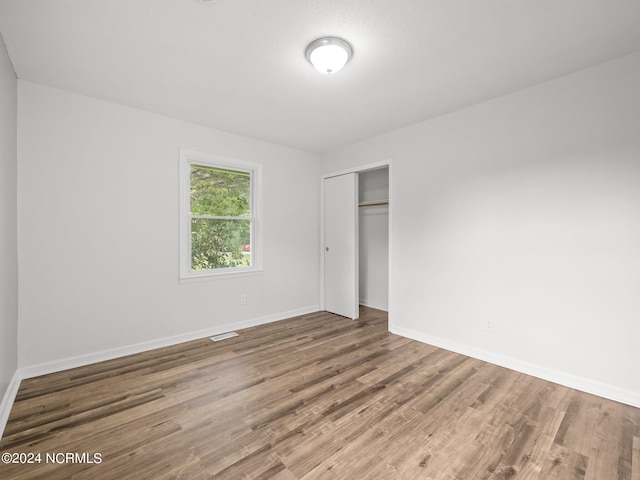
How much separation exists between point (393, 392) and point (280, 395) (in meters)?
0.90

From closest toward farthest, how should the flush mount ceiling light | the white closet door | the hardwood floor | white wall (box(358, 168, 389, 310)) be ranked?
the hardwood floor < the flush mount ceiling light < the white closet door < white wall (box(358, 168, 389, 310))

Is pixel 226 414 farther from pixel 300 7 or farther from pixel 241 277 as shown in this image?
pixel 300 7

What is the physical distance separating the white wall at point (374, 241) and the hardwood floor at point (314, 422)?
2.01m

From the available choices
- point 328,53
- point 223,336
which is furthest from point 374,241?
point 328,53

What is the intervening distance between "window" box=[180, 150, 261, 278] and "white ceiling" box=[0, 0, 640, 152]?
81 centimetres

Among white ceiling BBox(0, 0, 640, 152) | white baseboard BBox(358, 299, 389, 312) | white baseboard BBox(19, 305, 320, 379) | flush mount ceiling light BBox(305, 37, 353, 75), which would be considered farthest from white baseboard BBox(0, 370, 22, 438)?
white baseboard BBox(358, 299, 389, 312)

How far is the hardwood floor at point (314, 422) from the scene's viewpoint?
5.21 feet

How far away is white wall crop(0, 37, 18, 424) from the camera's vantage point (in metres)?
1.99

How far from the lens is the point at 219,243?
152 inches

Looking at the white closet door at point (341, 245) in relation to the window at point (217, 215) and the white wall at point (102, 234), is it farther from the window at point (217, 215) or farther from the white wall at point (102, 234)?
the white wall at point (102, 234)

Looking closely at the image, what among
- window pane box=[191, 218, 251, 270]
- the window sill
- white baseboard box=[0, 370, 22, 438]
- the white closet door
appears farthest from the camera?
the white closet door

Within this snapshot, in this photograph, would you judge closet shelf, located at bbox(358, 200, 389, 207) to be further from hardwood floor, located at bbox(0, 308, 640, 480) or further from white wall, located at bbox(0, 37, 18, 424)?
white wall, located at bbox(0, 37, 18, 424)

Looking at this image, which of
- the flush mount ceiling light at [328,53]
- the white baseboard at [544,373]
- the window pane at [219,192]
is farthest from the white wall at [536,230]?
the window pane at [219,192]

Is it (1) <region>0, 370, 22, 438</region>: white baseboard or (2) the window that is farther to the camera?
(2) the window
